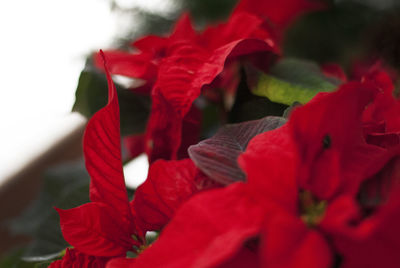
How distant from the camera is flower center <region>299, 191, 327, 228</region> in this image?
0.15 metres

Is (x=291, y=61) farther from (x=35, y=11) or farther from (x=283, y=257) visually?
(x=35, y=11)

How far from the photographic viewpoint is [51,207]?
40 centimetres

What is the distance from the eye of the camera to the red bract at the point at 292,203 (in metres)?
0.13

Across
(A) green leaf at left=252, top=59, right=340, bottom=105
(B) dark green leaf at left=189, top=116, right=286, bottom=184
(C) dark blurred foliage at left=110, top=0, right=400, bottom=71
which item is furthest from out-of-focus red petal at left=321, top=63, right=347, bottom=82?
(C) dark blurred foliage at left=110, top=0, right=400, bottom=71

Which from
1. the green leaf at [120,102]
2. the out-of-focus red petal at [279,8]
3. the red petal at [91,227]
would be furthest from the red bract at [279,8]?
the red petal at [91,227]

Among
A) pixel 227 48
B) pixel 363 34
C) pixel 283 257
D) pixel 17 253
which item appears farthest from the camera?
pixel 363 34

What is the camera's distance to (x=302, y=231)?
133 millimetres

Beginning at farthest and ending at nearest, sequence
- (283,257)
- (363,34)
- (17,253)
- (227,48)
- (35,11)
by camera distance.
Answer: (35,11)
(363,34)
(17,253)
(227,48)
(283,257)

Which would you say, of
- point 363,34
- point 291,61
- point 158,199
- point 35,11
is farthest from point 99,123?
point 35,11

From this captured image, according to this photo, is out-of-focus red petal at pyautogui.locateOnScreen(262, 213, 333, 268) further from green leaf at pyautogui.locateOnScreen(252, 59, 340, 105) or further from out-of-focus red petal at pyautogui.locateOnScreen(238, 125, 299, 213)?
green leaf at pyautogui.locateOnScreen(252, 59, 340, 105)

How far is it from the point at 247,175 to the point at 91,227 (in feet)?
0.29

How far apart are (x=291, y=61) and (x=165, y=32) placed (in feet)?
1.10

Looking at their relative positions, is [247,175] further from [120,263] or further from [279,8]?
[279,8]

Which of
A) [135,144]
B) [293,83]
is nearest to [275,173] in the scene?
[293,83]
